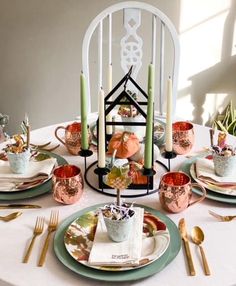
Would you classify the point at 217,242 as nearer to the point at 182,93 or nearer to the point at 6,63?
the point at 182,93

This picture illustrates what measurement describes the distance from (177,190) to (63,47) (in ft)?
5.29

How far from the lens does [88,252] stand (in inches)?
38.0

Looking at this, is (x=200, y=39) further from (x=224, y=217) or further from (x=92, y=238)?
(x=92, y=238)

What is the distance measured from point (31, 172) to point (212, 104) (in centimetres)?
153

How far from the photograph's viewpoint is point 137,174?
123cm

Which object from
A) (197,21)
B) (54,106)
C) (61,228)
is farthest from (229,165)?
(54,106)

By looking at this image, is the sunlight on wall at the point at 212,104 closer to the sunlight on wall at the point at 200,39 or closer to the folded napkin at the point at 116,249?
the sunlight on wall at the point at 200,39

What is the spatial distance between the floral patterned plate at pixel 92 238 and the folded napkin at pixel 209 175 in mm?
227

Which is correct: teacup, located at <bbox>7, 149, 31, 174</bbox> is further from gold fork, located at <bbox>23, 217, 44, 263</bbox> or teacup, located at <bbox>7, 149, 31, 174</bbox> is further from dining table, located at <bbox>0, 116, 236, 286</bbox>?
gold fork, located at <bbox>23, 217, 44, 263</bbox>

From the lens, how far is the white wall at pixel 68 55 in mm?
2428

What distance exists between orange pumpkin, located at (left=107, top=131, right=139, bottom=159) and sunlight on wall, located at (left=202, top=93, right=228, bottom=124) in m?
1.45

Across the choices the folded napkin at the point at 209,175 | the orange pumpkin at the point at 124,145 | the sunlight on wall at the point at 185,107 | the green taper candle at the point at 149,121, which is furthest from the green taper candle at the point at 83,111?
the sunlight on wall at the point at 185,107

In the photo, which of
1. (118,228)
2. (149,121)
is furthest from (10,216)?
(149,121)

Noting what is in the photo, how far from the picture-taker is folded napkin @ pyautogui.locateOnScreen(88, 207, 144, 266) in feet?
3.05
